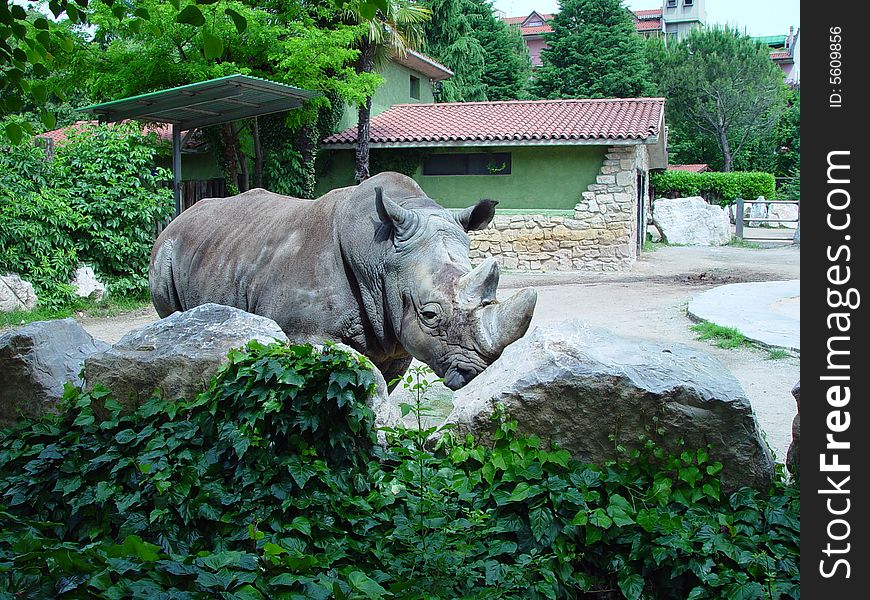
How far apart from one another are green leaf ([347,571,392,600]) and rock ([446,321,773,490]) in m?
1.12

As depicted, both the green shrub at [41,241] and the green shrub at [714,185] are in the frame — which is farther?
the green shrub at [714,185]

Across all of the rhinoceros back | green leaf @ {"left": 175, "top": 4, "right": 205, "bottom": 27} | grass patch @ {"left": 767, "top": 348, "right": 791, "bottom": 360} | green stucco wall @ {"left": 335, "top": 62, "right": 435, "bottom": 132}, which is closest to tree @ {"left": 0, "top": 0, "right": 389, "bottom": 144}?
green leaf @ {"left": 175, "top": 4, "right": 205, "bottom": 27}

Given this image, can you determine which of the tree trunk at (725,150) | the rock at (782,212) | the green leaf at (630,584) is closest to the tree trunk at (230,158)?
the green leaf at (630,584)

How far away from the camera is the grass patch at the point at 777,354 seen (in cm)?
880

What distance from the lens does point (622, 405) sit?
368cm

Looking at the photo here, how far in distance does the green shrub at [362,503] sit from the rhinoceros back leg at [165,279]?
2.91m

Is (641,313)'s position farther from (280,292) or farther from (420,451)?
(420,451)

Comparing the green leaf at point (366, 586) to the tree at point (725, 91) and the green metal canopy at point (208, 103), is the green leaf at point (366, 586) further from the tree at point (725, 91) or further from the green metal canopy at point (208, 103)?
the tree at point (725, 91)

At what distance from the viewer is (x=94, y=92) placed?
18.0m

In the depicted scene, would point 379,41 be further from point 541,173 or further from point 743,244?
point 743,244

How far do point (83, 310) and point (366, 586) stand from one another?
11917mm

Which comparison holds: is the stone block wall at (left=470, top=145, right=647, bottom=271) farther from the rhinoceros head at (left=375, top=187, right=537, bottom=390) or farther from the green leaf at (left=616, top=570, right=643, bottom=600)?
the green leaf at (left=616, top=570, right=643, bottom=600)

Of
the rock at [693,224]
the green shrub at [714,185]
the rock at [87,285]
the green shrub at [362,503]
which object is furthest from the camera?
the green shrub at [714,185]

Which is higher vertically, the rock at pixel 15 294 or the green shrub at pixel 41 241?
the green shrub at pixel 41 241
